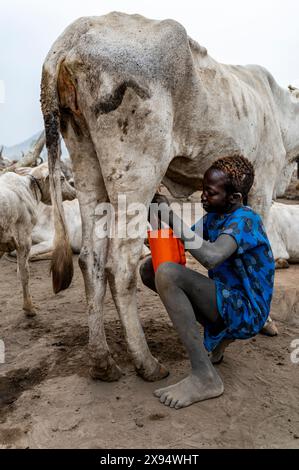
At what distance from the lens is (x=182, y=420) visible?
2324mm

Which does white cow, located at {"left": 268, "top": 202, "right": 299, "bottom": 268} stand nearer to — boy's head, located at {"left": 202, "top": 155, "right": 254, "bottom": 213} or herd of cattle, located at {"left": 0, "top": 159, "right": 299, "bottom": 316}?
herd of cattle, located at {"left": 0, "top": 159, "right": 299, "bottom": 316}

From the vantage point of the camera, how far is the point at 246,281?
2.54 metres

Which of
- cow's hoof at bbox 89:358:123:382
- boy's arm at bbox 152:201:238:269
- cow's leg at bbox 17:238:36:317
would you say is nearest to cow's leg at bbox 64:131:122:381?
cow's hoof at bbox 89:358:123:382

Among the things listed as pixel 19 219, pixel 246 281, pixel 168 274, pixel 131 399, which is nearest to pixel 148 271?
pixel 168 274

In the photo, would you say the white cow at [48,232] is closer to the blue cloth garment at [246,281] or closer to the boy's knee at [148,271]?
the boy's knee at [148,271]

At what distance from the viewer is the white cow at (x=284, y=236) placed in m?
6.14

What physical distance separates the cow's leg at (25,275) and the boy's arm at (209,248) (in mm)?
2145

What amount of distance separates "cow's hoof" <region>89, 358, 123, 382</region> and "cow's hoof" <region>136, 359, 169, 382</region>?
0.14 m

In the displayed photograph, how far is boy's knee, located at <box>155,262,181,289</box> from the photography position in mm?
2502

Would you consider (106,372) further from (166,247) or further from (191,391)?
(166,247)

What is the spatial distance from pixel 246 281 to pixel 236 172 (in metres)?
0.59
